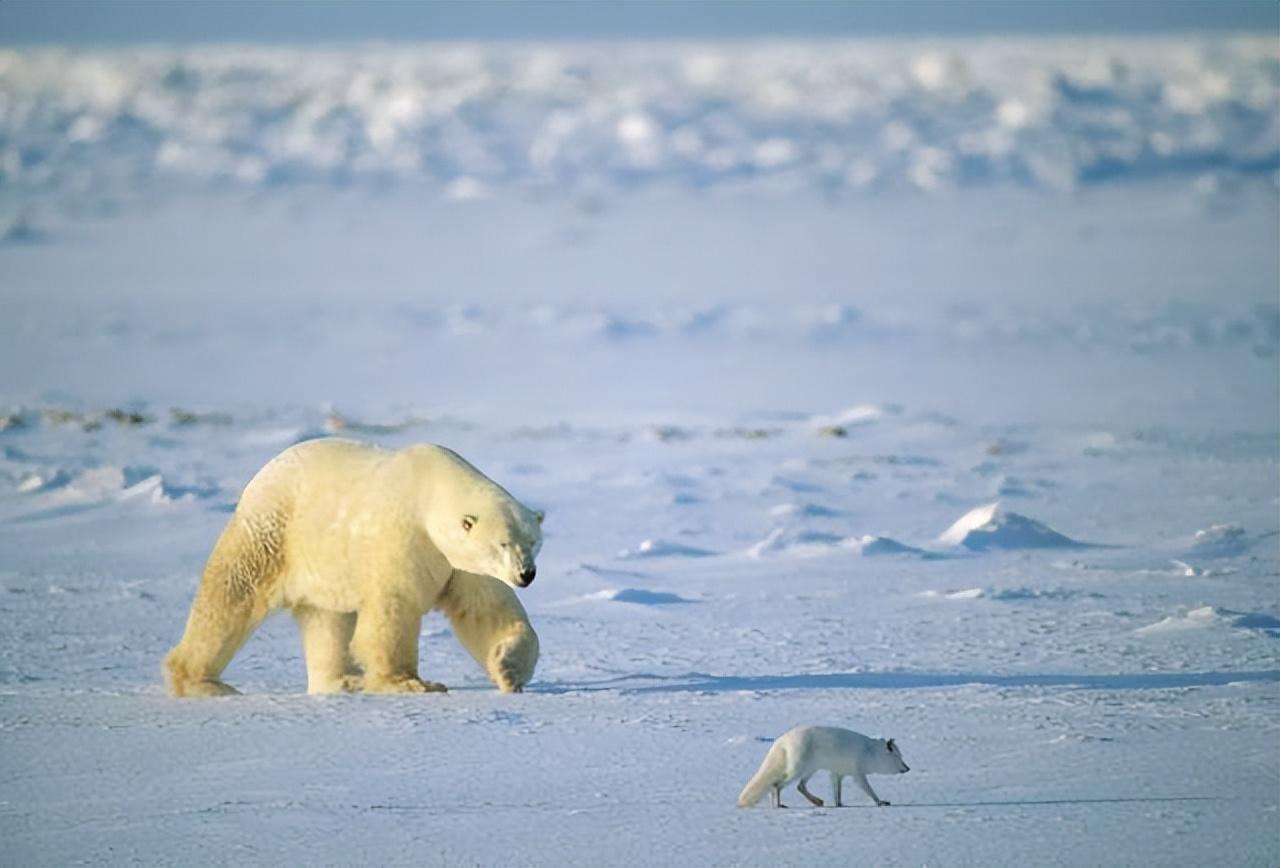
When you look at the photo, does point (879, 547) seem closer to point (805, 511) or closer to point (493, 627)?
point (805, 511)

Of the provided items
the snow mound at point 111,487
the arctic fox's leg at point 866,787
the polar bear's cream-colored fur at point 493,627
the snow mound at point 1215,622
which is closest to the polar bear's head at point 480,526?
the polar bear's cream-colored fur at point 493,627

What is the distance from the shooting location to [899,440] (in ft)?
30.4

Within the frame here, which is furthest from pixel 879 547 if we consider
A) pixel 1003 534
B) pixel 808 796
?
pixel 808 796

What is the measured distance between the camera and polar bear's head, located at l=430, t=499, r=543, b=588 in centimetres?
438

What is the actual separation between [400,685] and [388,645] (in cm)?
10

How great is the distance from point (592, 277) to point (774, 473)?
9.31 meters

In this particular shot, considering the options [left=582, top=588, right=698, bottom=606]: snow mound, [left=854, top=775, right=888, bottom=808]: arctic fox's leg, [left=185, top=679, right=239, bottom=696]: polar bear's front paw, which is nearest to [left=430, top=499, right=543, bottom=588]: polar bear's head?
[left=185, top=679, right=239, bottom=696]: polar bear's front paw

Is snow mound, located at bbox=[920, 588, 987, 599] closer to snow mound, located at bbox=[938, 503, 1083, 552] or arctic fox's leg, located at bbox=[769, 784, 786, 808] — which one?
snow mound, located at bbox=[938, 503, 1083, 552]

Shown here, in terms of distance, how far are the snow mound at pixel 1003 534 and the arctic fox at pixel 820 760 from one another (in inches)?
122

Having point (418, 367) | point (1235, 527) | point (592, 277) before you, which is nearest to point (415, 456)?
point (1235, 527)

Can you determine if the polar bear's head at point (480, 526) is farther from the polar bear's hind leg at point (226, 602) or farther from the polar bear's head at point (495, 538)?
the polar bear's hind leg at point (226, 602)

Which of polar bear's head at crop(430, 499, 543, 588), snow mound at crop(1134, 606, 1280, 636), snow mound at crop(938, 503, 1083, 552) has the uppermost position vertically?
snow mound at crop(938, 503, 1083, 552)

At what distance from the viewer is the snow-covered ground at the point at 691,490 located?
3.70 meters

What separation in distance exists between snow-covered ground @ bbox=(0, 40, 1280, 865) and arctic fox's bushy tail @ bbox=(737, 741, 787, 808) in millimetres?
58
